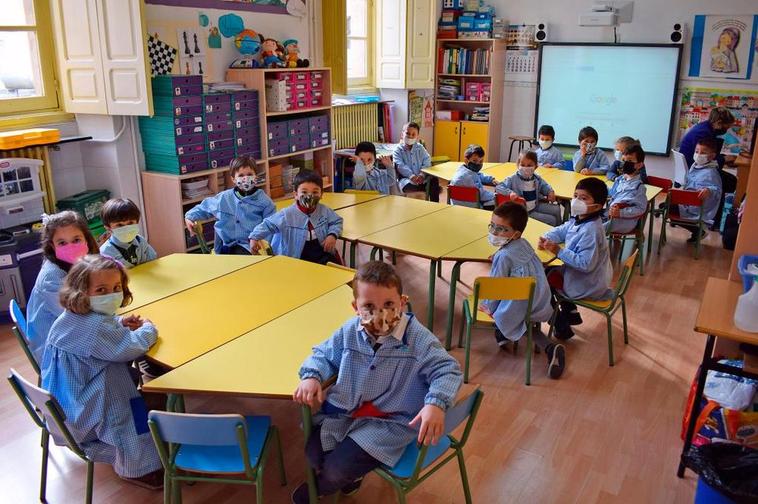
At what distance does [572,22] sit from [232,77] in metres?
4.87

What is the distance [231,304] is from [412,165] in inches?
156

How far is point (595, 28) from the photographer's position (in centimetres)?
833

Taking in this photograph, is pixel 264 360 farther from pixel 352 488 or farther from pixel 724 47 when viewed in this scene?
pixel 724 47

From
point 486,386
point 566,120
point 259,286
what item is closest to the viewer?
point 259,286

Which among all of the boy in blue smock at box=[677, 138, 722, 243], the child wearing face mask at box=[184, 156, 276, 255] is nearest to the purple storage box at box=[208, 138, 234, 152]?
the child wearing face mask at box=[184, 156, 276, 255]

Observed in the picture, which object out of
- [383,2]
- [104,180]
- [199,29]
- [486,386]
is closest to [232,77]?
[199,29]

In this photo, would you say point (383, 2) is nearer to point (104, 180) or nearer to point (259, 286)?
point (104, 180)

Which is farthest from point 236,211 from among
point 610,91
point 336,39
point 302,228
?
point 610,91

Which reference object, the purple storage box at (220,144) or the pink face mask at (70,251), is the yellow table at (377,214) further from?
the pink face mask at (70,251)

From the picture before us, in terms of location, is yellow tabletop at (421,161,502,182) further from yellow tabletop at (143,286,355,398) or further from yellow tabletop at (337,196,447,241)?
yellow tabletop at (143,286,355,398)

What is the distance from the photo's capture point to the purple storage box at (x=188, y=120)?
510cm

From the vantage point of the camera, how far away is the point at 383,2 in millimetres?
8133

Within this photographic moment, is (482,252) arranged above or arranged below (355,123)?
below

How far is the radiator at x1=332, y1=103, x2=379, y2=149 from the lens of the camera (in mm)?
7742
